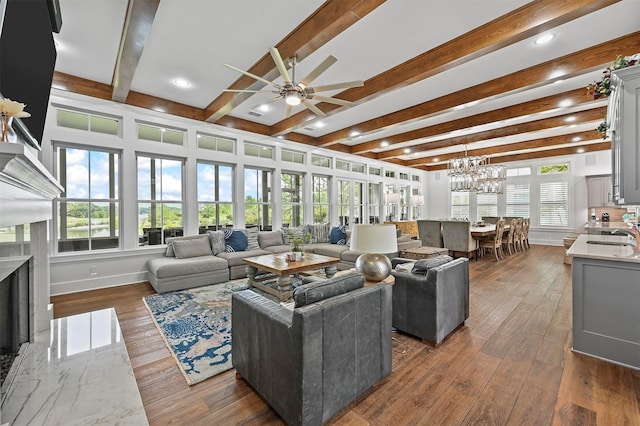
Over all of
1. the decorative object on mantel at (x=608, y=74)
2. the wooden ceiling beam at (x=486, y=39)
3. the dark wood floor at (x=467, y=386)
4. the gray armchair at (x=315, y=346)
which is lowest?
the dark wood floor at (x=467, y=386)

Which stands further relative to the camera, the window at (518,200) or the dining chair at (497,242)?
the window at (518,200)

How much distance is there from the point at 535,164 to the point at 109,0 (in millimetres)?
11437

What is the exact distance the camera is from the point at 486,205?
10.4m

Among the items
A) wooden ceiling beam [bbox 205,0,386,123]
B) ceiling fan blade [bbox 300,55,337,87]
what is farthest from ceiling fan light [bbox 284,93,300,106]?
wooden ceiling beam [bbox 205,0,386,123]

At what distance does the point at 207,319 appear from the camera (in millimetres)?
3174

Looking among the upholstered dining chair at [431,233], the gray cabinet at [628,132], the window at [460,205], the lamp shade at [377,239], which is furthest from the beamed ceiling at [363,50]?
the window at [460,205]

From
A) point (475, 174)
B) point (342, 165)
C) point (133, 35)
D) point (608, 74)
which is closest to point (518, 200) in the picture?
point (475, 174)

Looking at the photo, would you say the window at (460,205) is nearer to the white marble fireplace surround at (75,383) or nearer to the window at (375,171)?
the window at (375,171)

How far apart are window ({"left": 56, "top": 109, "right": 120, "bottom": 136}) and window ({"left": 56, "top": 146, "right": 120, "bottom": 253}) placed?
0.35 metres

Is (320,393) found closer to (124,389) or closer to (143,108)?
(124,389)

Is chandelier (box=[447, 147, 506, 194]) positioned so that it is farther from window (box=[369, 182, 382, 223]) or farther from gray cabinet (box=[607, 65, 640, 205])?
gray cabinet (box=[607, 65, 640, 205])

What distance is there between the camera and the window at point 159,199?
495 cm

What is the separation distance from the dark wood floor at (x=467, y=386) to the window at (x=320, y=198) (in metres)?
5.00

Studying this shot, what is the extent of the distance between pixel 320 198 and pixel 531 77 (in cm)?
515
